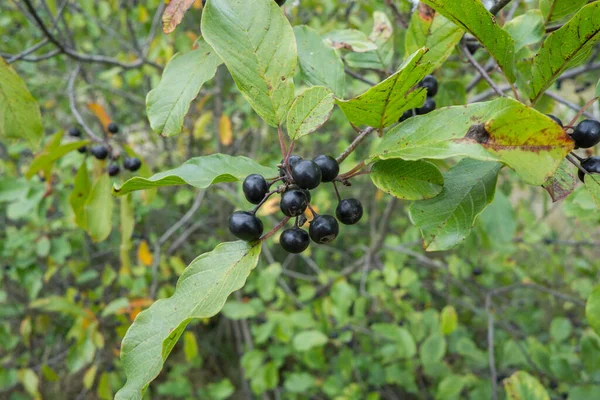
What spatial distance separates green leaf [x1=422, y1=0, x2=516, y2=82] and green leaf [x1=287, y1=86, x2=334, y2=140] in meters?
0.22

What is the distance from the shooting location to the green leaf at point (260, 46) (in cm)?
73

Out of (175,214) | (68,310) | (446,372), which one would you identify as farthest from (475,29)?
(175,214)

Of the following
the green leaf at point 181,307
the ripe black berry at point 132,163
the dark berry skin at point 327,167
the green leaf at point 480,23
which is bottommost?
the ripe black berry at point 132,163

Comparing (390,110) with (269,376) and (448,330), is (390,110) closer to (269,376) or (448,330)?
(448,330)

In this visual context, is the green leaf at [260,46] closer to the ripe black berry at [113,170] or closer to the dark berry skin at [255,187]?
the dark berry skin at [255,187]

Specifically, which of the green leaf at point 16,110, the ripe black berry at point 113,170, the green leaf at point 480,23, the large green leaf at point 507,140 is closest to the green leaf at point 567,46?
the green leaf at point 480,23

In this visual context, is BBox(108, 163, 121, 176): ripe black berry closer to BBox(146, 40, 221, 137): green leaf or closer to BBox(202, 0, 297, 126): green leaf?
BBox(146, 40, 221, 137): green leaf

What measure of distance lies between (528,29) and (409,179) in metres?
0.62

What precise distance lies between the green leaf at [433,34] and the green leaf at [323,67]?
190mm

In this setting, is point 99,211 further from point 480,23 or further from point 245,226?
point 480,23

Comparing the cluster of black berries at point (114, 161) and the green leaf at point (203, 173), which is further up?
the green leaf at point (203, 173)

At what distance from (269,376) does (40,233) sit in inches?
76.2

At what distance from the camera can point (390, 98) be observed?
618mm

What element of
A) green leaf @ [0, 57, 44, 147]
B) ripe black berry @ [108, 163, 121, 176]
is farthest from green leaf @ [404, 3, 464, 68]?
ripe black berry @ [108, 163, 121, 176]
